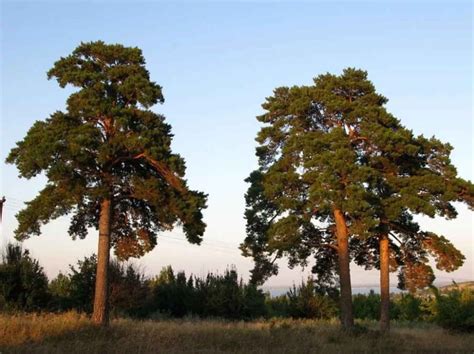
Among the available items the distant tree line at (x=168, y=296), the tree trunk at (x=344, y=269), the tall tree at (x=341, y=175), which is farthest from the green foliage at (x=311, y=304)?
the tree trunk at (x=344, y=269)

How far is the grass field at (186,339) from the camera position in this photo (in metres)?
16.8

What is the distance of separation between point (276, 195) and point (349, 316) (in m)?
7.41

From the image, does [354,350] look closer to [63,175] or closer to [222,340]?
[222,340]

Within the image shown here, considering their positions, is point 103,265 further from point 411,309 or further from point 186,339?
point 411,309

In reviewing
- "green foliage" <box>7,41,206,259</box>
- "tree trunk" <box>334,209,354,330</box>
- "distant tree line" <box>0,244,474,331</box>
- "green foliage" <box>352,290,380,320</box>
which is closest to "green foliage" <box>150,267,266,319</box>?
"distant tree line" <box>0,244,474,331</box>

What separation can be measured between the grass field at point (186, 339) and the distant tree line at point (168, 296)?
4000 mm

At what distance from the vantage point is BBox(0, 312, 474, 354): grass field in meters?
16.8

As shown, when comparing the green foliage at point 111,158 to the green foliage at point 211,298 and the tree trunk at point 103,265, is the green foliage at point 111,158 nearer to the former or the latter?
the tree trunk at point 103,265

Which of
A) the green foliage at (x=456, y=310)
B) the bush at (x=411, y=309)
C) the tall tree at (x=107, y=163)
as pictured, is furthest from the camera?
the bush at (x=411, y=309)

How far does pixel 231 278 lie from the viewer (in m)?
35.6

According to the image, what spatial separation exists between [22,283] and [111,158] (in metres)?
8.43

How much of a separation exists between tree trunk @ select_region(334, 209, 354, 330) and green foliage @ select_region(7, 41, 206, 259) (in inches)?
364

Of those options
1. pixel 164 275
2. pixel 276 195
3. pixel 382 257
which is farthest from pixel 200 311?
pixel 382 257

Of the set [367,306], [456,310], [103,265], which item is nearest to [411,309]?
[367,306]
